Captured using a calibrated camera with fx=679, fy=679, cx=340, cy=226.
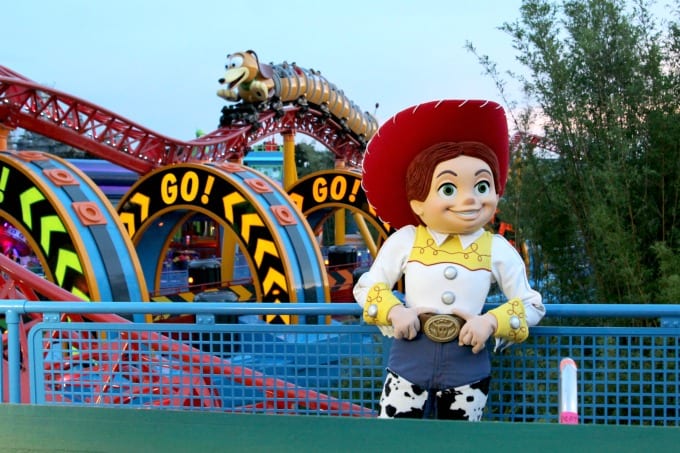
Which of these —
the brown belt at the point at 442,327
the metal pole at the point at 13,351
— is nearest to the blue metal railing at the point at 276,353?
the metal pole at the point at 13,351

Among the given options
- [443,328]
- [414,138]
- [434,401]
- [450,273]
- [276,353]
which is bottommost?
[434,401]

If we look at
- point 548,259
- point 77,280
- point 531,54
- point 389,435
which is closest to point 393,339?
point 389,435

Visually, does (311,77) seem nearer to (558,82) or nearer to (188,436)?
(558,82)

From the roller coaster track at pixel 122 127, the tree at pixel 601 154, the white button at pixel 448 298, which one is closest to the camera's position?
the white button at pixel 448 298

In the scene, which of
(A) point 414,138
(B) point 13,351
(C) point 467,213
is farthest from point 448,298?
(B) point 13,351

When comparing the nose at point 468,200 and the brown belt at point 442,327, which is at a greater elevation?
the nose at point 468,200

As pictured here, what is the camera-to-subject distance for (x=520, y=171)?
4.85 metres

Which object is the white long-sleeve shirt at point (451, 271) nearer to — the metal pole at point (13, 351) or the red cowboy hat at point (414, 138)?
the red cowboy hat at point (414, 138)

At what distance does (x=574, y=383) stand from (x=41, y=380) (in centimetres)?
205

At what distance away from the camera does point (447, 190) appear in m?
2.22

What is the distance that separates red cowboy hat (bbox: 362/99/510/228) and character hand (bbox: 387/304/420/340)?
0.42m

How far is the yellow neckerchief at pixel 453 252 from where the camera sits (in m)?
2.21

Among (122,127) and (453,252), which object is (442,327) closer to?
(453,252)

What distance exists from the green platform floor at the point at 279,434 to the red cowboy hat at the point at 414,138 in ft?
4.66
